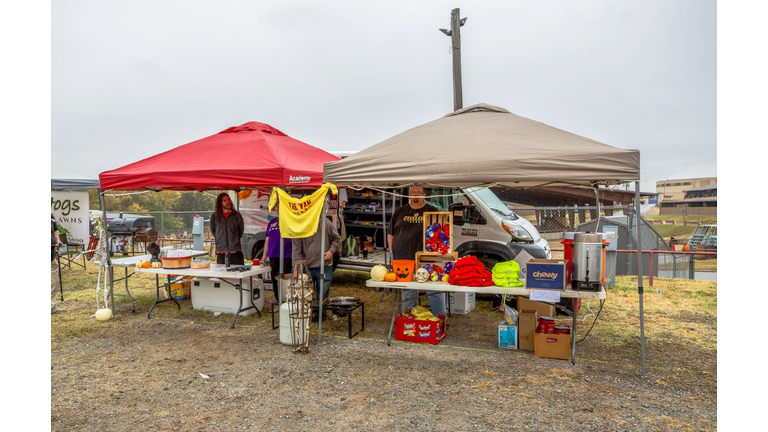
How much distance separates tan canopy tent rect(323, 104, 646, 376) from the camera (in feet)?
15.1

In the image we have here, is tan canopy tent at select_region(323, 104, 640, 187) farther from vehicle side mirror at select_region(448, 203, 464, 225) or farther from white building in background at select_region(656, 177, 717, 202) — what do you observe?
white building in background at select_region(656, 177, 717, 202)

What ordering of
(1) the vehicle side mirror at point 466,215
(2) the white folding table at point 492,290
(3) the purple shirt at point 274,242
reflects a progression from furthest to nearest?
(1) the vehicle side mirror at point 466,215 < (3) the purple shirt at point 274,242 < (2) the white folding table at point 492,290

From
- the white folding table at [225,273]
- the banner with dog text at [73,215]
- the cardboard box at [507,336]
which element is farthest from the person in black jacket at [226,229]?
the banner with dog text at [73,215]

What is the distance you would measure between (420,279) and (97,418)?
3.41m

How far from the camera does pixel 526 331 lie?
5.52m

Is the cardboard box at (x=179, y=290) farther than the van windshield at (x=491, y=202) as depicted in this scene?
Yes

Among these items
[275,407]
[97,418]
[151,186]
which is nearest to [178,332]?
[151,186]

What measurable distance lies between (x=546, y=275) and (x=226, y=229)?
501 cm

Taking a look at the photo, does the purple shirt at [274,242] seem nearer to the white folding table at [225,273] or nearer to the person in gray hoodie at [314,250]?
the white folding table at [225,273]

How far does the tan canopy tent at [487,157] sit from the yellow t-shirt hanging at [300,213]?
13.1 inches

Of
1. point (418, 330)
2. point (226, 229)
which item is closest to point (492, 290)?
point (418, 330)

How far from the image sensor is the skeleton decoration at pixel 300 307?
5535 mm

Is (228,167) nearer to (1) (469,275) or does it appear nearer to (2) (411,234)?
(2) (411,234)

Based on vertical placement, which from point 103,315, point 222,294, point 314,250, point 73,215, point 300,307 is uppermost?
point 73,215
